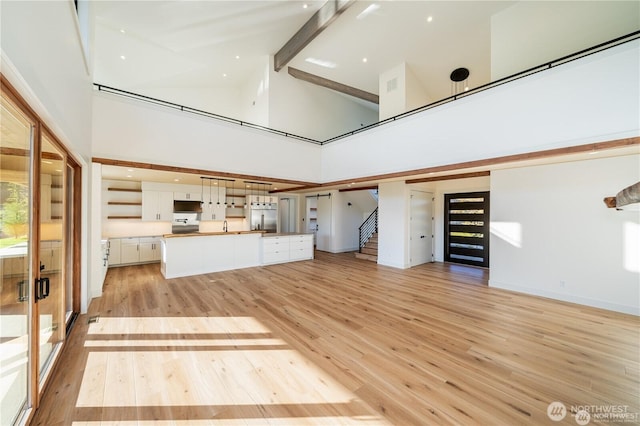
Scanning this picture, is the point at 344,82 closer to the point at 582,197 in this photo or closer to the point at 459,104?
the point at 459,104

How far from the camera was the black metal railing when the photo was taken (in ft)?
32.4

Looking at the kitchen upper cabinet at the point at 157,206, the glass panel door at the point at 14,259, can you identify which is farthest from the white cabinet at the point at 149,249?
the glass panel door at the point at 14,259

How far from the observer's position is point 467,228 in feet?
23.9

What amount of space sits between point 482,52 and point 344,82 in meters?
4.24

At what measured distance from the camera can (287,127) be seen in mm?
8422

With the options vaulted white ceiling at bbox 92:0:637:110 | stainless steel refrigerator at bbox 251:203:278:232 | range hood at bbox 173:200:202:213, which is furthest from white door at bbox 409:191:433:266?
range hood at bbox 173:200:202:213

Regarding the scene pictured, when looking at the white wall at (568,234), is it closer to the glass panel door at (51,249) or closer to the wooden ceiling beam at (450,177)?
the wooden ceiling beam at (450,177)

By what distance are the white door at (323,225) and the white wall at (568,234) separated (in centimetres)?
595

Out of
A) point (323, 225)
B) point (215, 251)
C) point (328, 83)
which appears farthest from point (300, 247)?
point (328, 83)

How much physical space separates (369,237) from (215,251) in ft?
19.8

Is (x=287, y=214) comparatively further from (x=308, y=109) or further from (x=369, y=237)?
(x=308, y=109)

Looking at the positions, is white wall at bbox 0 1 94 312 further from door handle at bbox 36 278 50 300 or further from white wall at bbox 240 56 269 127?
white wall at bbox 240 56 269 127

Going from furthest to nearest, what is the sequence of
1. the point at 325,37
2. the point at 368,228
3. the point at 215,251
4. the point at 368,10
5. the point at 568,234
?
the point at 368,228, the point at 325,37, the point at 215,251, the point at 368,10, the point at 568,234

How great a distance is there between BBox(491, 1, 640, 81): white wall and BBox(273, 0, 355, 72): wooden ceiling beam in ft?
11.8
